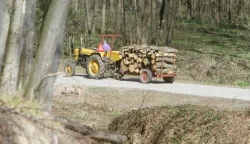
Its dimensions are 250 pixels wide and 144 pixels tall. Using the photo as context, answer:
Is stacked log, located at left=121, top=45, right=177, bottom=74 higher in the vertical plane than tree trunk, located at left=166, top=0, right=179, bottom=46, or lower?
lower

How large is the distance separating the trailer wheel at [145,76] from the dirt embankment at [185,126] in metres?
12.3

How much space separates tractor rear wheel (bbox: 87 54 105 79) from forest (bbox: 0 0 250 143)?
1.55 metres

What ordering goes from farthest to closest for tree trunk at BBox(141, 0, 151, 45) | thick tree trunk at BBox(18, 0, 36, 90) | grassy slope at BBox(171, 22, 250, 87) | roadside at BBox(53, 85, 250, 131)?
tree trunk at BBox(141, 0, 151, 45), grassy slope at BBox(171, 22, 250, 87), roadside at BBox(53, 85, 250, 131), thick tree trunk at BBox(18, 0, 36, 90)

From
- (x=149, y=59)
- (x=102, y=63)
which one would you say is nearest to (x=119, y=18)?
(x=102, y=63)

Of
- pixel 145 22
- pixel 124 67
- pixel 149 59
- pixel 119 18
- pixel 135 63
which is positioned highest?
pixel 119 18

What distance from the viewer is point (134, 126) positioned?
23.0ft

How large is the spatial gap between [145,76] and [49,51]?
523 inches

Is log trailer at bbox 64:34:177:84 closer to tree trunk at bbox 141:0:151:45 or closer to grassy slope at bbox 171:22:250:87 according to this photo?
grassy slope at bbox 171:22:250:87

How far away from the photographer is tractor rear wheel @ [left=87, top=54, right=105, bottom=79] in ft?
66.9

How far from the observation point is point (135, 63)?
804 inches

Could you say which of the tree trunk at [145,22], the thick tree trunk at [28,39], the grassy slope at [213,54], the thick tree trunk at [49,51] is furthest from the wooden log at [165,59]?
the thick tree trunk at [49,51]

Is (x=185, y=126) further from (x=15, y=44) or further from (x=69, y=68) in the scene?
(x=69, y=68)

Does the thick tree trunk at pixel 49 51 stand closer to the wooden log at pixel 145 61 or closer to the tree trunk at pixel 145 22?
the wooden log at pixel 145 61


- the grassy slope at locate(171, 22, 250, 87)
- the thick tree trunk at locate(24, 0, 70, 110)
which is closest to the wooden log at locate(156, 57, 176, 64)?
the grassy slope at locate(171, 22, 250, 87)
